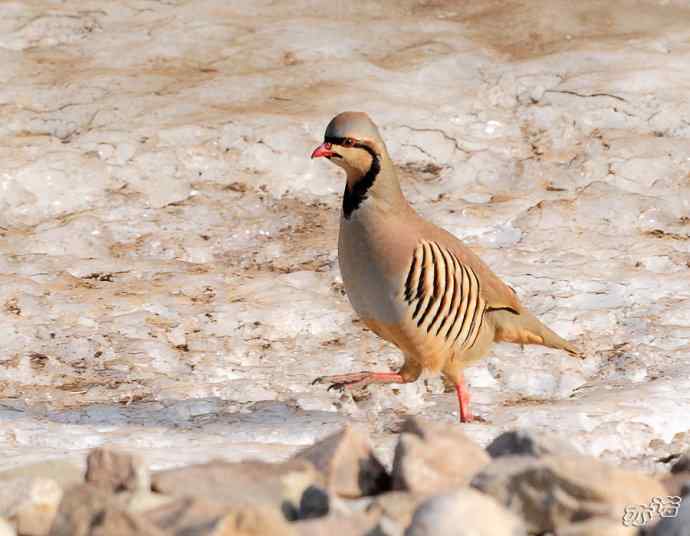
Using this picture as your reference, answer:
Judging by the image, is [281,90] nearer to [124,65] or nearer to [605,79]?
[124,65]

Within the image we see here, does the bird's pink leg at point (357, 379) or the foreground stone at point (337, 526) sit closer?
the foreground stone at point (337, 526)

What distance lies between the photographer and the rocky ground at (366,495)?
3098mm

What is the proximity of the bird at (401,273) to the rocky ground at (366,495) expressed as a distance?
1655 millimetres

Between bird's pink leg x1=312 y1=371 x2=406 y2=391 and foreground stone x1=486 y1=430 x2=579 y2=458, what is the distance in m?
1.99

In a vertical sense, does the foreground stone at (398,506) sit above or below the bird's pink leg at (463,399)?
above

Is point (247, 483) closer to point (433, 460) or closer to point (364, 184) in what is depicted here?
point (433, 460)

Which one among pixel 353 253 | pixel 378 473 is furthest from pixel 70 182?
pixel 378 473

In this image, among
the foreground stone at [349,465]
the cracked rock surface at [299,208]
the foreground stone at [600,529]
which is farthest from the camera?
the cracked rock surface at [299,208]

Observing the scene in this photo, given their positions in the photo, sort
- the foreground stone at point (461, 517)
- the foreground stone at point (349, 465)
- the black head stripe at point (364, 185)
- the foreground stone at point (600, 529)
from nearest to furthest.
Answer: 1. the foreground stone at point (461, 517)
2. the foreground stone at point (600, 529)
3. the foreground stone at point (349, 465)
4. the black head stripe at point (364, 185)

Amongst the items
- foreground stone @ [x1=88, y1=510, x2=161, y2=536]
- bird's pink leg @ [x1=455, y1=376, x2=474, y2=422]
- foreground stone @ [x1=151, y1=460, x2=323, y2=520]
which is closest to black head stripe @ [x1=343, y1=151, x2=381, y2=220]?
bird's pink leg @ [x1=455, y1=376, x2=474, y2=422]

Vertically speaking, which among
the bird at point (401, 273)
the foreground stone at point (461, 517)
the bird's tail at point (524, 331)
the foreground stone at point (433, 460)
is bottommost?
the bird's tail at point (524, 331)

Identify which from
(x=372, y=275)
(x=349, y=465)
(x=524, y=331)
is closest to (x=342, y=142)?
(x=372, y=275)

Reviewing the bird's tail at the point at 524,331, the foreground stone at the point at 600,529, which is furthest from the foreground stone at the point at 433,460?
the bird's tail at the point at 524,331

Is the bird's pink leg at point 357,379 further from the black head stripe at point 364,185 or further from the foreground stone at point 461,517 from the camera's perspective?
the foreground stone at point 461,517
